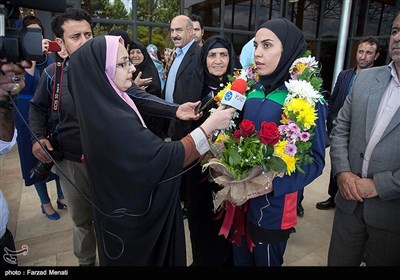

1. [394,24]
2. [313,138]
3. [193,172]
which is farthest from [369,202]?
[193,172]

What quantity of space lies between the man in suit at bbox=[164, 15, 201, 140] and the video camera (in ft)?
6.19

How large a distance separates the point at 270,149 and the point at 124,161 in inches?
31.4

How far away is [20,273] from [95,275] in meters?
0.39

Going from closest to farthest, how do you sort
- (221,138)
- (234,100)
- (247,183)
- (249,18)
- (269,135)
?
(269,135)
(247,183)
(234,100)
(221,138)
(249,18)

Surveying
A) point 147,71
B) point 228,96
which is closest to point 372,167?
point 228,96

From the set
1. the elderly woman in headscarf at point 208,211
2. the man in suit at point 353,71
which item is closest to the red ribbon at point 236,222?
the elderly woman in headscarf at point 208,211

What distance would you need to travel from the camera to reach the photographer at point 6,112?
4.31ft

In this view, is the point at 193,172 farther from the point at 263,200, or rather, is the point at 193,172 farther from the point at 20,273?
the point at 20,273

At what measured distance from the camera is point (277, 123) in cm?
177

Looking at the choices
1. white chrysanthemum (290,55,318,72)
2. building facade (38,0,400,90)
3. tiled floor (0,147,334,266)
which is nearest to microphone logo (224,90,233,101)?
white chrysanthemum (290,55,318,72)

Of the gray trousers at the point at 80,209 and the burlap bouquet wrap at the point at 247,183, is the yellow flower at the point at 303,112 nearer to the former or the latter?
the burlap bouquet wrap at the point at 247,183

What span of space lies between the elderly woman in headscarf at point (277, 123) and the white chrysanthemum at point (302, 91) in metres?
0.08

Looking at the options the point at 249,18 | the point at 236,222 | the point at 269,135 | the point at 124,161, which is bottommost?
the point at 236,222

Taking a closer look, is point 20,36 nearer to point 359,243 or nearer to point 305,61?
point 305,61
